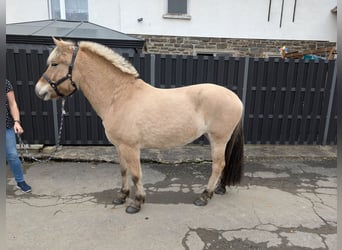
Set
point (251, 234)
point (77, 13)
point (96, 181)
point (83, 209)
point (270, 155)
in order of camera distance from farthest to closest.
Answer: point (77, 13) < point (270, 155) < point (96, 181) < point (83, 209) < point (251, 234)

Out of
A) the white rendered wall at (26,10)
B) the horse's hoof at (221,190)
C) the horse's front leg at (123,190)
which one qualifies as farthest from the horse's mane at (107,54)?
Answer: the white rendered wall at (26,10)

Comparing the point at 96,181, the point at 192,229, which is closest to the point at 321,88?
the point at 192,229

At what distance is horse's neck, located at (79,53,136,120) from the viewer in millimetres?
2639

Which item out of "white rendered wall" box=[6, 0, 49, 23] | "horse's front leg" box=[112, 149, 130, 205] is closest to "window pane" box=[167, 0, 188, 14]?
"white rendered wall" box=[6, 0, 49, 23]

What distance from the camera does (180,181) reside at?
3625 millimetres

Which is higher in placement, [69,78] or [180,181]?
[69,78]

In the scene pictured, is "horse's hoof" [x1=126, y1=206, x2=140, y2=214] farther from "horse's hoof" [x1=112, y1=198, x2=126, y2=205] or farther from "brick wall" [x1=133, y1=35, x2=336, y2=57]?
"brick wall" [x1=133, y1=35, x2=336, y2=57]

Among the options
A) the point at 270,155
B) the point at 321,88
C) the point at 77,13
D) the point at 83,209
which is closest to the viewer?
the point at 83,209

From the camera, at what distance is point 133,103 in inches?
105

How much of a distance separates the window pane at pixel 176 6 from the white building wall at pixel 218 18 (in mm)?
192

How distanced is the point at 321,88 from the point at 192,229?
4090 mm

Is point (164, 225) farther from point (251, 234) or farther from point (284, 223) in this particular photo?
point (284, 223)

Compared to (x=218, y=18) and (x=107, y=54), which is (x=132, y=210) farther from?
(x=218, y=18)

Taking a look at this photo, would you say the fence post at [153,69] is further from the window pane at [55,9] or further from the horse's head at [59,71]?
the window pane at [55,9]
